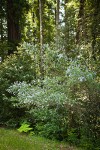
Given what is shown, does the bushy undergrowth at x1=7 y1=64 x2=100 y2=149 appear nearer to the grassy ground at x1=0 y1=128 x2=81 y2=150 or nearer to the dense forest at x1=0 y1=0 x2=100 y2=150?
the dense forest at x1=0 y1=0 x2=100 y2=150

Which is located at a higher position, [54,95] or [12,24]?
[12,24]

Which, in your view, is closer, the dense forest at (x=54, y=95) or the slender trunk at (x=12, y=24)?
the dense forest at (x=54, y=95)

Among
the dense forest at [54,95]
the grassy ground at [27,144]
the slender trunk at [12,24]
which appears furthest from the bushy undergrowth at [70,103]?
the slender trunk at [12,24]

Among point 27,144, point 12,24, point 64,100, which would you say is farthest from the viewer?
point 12,24

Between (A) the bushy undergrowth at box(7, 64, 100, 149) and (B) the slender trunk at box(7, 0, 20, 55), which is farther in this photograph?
(B) the slender trunk at box(7, 0, 20, 55)

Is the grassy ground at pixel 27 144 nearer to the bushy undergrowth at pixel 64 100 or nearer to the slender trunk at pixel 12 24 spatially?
the bushy undergrowth at pixel 64 100

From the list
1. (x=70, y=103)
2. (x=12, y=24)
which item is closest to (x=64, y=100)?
(x=70, y=103)

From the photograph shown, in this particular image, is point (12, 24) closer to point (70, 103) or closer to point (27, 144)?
point (70, 103)

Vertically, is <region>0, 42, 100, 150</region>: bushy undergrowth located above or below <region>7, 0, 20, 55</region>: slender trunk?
below

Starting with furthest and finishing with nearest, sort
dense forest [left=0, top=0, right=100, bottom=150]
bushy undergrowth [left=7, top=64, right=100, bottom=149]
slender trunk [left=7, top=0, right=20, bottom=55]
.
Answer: slender trunk [left=7, top=0, right=20, bottom=55] → dense forest [left=0, top=0, right=100, bottom=150] → bushy undergrowth [left=7, top=64, right=100, bottom=149]

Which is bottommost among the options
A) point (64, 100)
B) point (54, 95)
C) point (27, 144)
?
point (27, 144)

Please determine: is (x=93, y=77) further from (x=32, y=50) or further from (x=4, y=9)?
(x=4, y=9)

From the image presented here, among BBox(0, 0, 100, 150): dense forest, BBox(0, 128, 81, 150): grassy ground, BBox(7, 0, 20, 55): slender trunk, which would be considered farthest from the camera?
BBox(7, 0, 20, 55): slender trunk

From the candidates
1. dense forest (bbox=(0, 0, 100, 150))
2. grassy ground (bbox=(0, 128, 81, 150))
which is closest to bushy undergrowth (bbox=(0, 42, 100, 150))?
dense forest (bbox=(0, 0, 100, 150))
